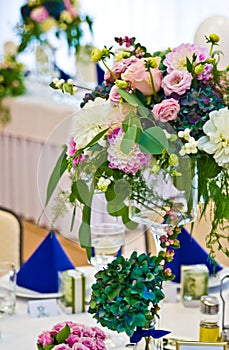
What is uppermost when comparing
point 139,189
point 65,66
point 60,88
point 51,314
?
point 65,66

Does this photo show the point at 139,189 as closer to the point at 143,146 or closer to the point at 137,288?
the point at 143,146

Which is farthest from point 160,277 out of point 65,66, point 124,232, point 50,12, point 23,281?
point 65,66

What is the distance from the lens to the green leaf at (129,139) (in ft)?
5.21

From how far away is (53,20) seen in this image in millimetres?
5504

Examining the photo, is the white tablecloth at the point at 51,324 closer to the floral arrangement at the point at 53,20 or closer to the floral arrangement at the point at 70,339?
the floral arrangement at the point at 70,339

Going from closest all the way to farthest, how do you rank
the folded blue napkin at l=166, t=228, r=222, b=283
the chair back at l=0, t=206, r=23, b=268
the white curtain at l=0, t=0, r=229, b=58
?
the folded blue napkin at l=166, t=228, r=222, b=283 < the chair back at l=0, t=206, r=23, b=268 < the white curtain at l=0, t=0, r=229, b=58

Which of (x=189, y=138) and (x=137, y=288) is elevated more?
(x=189, y=138)

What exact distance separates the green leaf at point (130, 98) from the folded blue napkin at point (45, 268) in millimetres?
768

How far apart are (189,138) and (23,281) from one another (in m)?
0.93

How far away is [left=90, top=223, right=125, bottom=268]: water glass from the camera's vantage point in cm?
183

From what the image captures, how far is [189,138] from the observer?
1.62 m

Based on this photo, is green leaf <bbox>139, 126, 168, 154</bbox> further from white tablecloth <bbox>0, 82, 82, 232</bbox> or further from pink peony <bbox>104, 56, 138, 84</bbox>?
white tablecloth <bbox>0, 82, 82, 232</bbox>

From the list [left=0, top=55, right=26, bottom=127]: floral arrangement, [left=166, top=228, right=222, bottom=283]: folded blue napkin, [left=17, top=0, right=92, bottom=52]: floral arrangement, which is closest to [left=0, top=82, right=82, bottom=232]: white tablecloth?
[left=0, top=55, right=26, bottom=127]: floral arrangement

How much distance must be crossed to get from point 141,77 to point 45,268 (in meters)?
0.83
